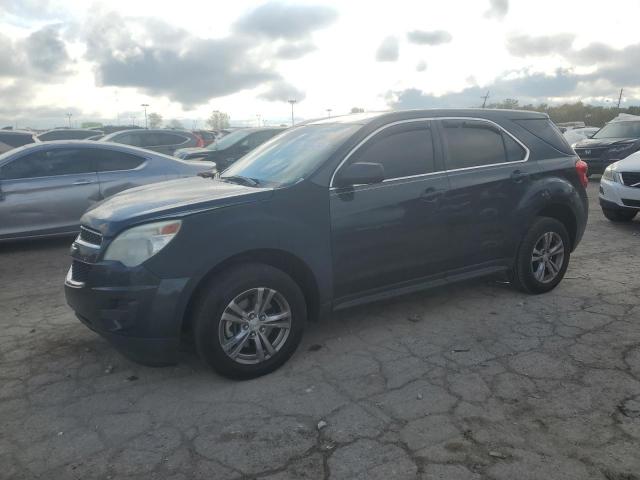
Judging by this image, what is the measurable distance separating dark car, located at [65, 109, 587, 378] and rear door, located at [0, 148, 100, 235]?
3583 mm

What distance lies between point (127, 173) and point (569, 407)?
654 cm

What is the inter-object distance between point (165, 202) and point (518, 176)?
3.13m

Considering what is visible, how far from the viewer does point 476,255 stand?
4652mm

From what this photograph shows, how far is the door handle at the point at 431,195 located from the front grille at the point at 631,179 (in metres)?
5.39

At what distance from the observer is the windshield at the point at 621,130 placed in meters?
14.3

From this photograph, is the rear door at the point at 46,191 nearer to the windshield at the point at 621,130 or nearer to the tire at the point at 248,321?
the tire at the point at 248,321

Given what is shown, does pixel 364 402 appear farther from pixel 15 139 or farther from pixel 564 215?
pixel 15 139

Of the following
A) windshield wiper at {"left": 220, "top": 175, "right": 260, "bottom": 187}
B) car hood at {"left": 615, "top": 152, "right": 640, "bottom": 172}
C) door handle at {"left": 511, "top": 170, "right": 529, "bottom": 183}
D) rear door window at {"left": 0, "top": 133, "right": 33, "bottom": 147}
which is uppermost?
rear door window at {"left": 0, "top": 133, "right": 33, "bottom": 147}

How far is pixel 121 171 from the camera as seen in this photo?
768 cm

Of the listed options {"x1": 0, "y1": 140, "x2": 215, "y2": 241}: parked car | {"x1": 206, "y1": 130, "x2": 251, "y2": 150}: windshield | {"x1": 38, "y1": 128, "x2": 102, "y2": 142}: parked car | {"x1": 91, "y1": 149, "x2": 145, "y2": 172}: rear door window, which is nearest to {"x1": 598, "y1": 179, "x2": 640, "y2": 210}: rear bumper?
{"x1": 0, "y1": 140, "x2": 215, "y2": 241}: parked car

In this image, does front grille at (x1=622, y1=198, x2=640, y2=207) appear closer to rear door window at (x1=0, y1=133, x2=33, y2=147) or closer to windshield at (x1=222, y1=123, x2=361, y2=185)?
windshield at (x1=222, y1=123, x2=361, y2=185)

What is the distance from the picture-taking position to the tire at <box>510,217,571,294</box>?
493cm

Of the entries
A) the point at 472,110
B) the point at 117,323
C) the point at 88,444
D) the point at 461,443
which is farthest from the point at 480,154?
the point at 88,444

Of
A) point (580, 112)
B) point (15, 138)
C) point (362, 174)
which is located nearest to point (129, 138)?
point (15, 138)
